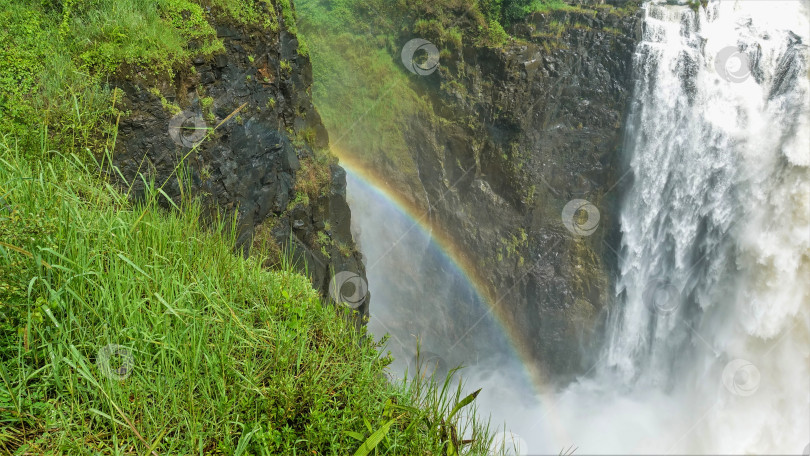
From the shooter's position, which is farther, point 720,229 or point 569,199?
point 569,199

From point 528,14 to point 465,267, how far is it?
5.72 m

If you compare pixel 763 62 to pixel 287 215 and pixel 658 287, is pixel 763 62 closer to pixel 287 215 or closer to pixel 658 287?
pixel 658 287

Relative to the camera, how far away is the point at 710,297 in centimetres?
1105

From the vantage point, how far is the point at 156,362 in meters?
1.67

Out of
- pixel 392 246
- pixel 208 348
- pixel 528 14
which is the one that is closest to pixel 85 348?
pixel 208 348
